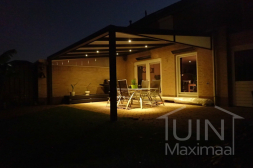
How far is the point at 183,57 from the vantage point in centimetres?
890

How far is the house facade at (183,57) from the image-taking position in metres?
6.77

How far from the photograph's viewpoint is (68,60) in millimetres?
10422

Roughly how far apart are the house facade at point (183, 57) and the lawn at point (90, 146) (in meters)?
1.94

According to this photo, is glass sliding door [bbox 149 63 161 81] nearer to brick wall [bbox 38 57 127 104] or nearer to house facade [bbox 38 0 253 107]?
house facade [bbox 38 0 253 107]

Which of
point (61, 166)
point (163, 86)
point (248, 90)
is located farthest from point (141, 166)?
point (163, 86)

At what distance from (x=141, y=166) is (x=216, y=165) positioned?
888mm

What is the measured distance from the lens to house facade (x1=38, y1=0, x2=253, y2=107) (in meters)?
6.77

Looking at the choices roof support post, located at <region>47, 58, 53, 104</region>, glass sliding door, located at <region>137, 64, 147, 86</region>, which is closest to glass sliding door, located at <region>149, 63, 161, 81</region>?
glass sliding door, located at <region>137, 64, 147, 86</region>

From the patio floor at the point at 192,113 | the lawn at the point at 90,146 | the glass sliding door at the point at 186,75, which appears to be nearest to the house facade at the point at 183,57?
the glass sliding door at the point at 186,75

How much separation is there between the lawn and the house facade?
1.94m

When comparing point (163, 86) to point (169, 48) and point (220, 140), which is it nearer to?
point (169, 48)

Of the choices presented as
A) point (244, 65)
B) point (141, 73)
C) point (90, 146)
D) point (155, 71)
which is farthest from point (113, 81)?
point (141, 73)

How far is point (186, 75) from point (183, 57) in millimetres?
851

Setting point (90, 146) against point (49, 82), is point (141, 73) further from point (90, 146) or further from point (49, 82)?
point (90, 146)
